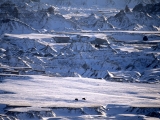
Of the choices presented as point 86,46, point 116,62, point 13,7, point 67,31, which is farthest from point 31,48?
point 13,7

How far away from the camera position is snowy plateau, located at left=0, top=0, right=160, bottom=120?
96.2 feet

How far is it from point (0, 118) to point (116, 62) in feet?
98.0

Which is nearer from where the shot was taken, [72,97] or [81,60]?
[72,97]

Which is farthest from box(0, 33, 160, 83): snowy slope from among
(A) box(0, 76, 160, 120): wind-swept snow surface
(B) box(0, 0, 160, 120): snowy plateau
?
(A) box(0, 76, 160, 120): wind-swept snow surface

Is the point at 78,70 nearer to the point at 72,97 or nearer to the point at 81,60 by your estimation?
the point at 81,60

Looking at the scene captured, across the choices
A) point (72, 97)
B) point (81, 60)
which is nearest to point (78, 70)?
point (81, 60)

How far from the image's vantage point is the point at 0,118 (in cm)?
2569

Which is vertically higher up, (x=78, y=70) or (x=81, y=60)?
(x=81, y=60)

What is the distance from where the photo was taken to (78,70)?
49438 millimetres

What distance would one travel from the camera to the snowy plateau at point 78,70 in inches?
1155

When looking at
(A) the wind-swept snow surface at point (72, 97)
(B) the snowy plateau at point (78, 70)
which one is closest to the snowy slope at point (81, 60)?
(B) the snowy plateau at point (78, 70)

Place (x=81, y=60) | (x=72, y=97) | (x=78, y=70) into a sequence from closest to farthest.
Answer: (x=72, y=97), (x=78, y=70), (x=81, y=60)

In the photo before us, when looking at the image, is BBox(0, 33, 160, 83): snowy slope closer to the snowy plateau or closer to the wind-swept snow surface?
the snowy plateau

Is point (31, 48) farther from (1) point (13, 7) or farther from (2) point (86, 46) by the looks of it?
(1) point (13, 7)
